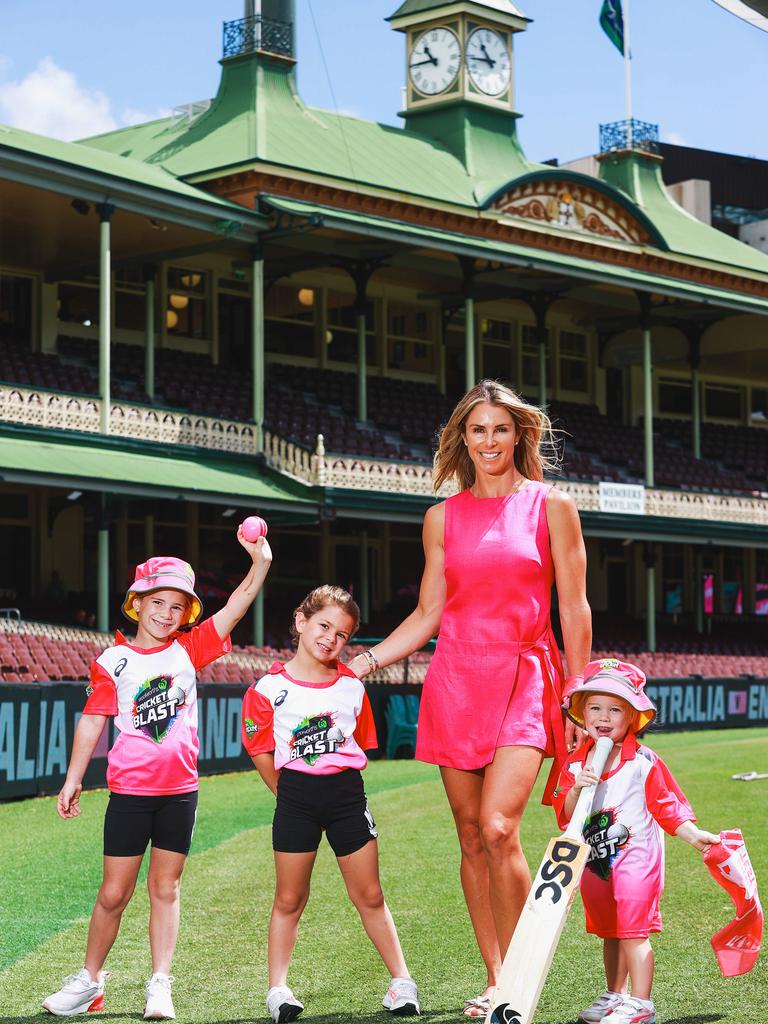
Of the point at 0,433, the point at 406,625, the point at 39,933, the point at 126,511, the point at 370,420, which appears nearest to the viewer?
the point at 406,625

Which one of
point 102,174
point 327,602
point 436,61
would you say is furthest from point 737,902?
point 436,61

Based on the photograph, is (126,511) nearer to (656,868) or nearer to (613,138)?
(613,138)

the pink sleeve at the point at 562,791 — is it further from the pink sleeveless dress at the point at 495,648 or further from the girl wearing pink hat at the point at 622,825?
the pink sleeveless dress at the point at 495,648

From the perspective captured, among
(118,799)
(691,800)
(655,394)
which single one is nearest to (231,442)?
(691,800)

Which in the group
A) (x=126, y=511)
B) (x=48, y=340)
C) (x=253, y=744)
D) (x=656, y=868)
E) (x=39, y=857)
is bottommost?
(x=39, y=857)

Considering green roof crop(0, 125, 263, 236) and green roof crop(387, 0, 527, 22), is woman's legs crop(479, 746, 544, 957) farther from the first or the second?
green roof crop(387, 0, 527, 22)

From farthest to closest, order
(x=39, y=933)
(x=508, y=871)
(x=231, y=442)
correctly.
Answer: (x=231, y=442), (x=39, y=933), (x=508, y=871)

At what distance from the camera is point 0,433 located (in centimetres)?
2450

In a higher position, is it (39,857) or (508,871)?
(508,871)

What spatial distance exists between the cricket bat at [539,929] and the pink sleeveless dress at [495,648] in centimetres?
50

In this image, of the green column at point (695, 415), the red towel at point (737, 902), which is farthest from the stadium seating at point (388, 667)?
the red towel at point (737, 902)

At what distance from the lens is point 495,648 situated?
623 cm

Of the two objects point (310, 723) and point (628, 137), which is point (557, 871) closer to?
point (310, 723)

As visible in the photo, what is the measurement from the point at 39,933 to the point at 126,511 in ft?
72.3
